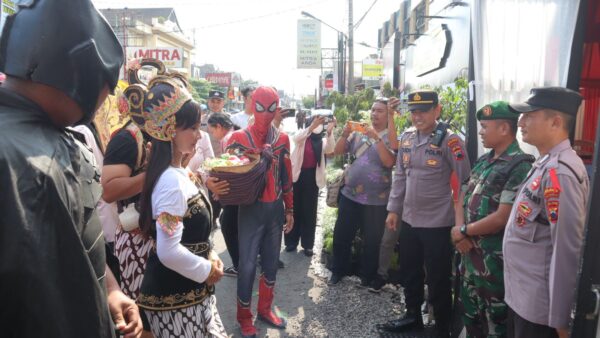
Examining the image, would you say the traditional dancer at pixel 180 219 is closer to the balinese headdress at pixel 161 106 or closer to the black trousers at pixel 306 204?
the balinese headdress at pixel 161 106

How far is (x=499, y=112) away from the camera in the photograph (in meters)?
2.70

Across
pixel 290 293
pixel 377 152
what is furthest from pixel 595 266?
pixel 290 293

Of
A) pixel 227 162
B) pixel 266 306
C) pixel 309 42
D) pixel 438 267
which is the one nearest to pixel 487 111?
pixel 438 267

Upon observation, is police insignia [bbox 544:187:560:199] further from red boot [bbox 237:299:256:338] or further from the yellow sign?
the yellow sign

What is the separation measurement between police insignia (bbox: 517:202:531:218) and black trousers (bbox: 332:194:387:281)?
2310 mm

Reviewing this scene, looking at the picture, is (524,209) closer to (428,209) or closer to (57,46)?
(428,209)

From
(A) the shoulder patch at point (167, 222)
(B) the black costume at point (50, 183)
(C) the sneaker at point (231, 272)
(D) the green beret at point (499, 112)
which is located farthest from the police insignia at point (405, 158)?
(B) the black costume at point (50, 183)

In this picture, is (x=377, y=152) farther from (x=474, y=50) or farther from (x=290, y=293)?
(x=290, y=293)

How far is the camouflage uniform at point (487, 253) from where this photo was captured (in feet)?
8.46

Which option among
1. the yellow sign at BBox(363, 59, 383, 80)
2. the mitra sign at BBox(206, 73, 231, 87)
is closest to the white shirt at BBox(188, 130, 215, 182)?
the yellow sign at BBox(363, 59, 383, 80)

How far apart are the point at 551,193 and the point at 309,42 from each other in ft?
93.6

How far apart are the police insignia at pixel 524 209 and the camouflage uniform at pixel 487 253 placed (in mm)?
295

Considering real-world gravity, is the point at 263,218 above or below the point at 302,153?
below

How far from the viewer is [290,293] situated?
4.52 m
